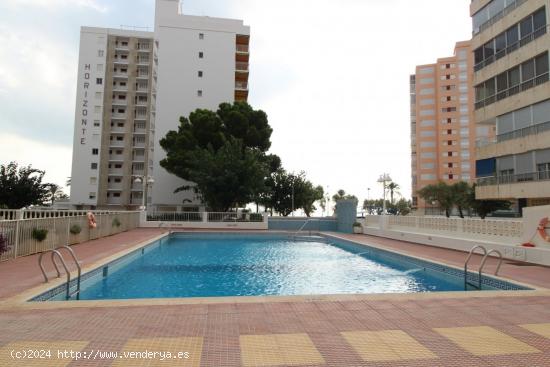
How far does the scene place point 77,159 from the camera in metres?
56.6

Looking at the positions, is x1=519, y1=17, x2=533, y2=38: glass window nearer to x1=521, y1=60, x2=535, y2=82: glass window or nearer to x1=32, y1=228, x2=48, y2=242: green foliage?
x1=521, y1=60, x2=535, y2=82: glass window

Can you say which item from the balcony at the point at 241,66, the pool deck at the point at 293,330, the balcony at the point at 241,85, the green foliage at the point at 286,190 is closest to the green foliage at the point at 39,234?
the pool deck at the point at 293,330

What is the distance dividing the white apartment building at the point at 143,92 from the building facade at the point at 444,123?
3919 centimetres

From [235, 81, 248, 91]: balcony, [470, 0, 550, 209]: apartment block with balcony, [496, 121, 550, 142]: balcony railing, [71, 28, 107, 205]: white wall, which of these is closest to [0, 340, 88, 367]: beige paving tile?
[470, 0, 550, 209]: apartment block with balcony

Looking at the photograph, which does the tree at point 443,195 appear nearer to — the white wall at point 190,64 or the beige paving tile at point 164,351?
the white wall at point 190,64

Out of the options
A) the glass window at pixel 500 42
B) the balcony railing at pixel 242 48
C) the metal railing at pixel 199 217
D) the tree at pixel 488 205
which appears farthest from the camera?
the balcony railing at pixel 242 48

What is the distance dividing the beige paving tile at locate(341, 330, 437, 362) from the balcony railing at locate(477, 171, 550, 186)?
843 inches

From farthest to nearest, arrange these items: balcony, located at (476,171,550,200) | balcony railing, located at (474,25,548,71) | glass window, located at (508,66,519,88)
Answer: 1. glass window, located at (508,66,519,88)
2. balcony railing, located at (474,25,548,71)
3. balcony, located at (476,171,550,200)

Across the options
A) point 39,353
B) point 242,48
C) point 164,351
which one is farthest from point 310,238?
point 242,48

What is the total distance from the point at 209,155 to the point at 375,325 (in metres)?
25.9

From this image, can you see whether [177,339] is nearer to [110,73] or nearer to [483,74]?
[483,74]

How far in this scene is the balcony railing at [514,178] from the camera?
2090cm

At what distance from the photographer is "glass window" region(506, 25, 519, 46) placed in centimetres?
2274

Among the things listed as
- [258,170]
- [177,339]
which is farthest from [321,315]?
[258,170]
